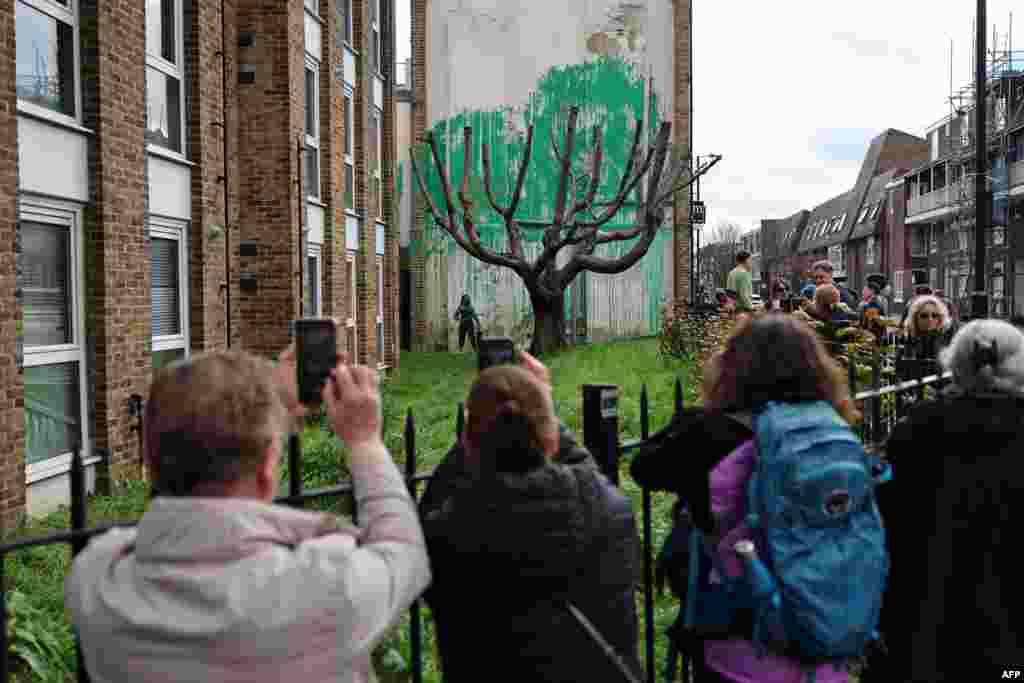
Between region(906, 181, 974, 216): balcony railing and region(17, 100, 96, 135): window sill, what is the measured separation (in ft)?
140

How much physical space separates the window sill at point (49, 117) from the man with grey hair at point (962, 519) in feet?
23.9

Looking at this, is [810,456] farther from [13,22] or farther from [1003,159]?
[1003,159]

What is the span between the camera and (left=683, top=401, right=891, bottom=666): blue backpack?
2.45 m

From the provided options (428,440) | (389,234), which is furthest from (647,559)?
(389,234)

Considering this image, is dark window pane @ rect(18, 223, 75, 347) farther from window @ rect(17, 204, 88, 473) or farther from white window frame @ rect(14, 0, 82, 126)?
white window frame @ rect(14, 0, 82, 126)

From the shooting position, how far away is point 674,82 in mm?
30906

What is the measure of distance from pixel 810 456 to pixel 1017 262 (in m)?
47.4

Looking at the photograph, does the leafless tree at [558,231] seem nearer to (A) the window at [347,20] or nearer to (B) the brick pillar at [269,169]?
(A) the window at [347,20]

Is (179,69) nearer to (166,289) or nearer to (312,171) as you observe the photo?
(166,289)

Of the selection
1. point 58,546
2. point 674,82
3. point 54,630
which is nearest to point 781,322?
point 54,630

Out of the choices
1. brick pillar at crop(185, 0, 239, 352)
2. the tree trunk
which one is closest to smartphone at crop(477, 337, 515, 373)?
brick pillar at crop(185, 0, 239, 352)

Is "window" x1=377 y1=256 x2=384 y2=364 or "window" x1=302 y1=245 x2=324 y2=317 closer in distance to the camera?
"window" x1=302 y1=245 x2=324 y2=317

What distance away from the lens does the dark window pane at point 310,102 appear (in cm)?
1708

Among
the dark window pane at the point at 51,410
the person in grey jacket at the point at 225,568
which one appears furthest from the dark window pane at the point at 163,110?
the person in grey jacket at the point at 225,568
